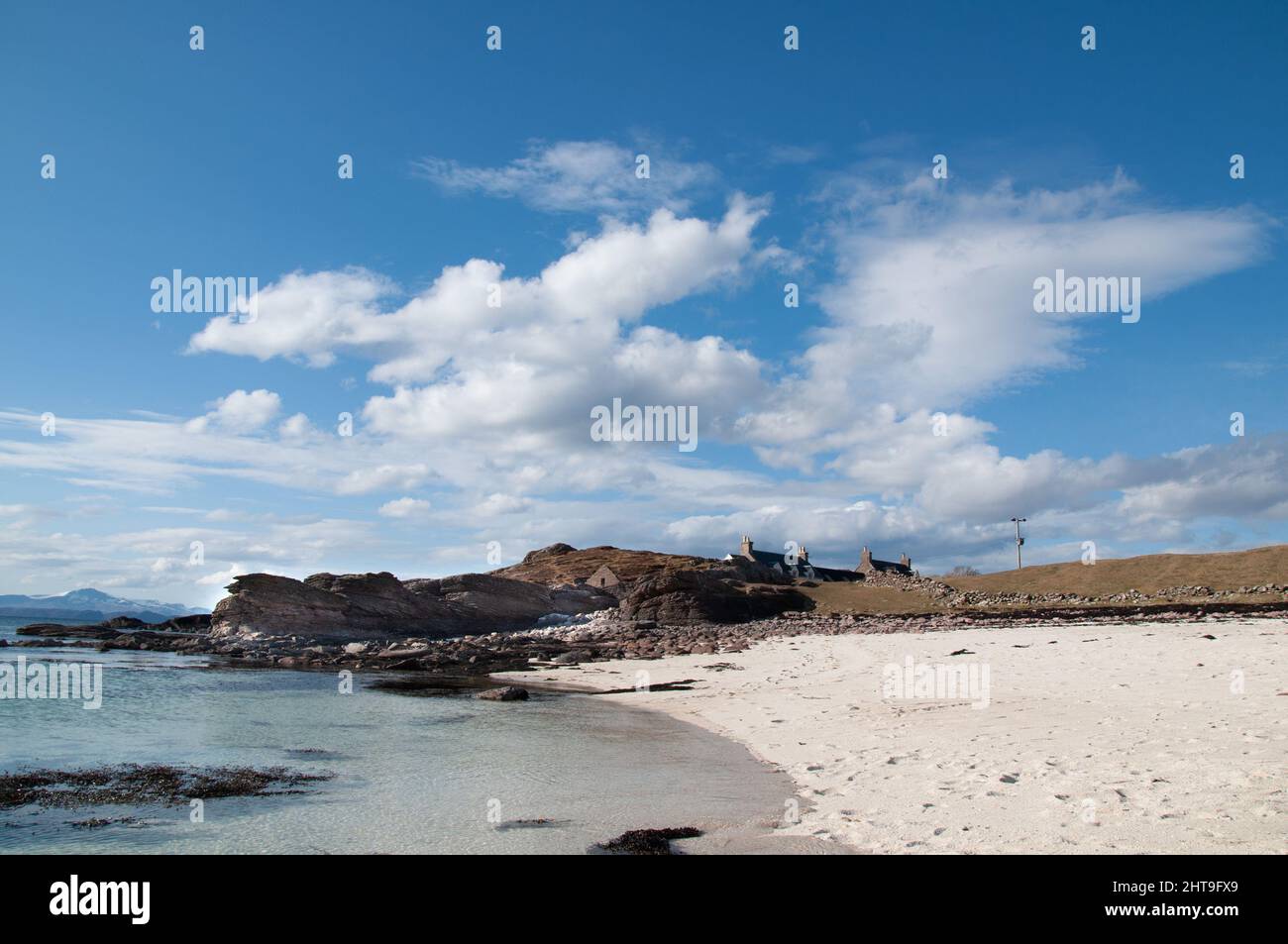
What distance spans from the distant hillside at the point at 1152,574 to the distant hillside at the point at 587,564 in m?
45.7

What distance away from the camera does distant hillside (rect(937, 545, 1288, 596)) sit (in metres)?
53.7

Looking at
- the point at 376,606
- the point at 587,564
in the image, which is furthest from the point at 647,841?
the point at 587,564

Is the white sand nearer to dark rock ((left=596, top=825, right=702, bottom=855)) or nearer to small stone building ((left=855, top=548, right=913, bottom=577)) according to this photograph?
dark rock ((left=596, top=825, right=702, bottom=855))

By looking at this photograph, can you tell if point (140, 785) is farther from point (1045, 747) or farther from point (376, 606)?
point (376, 606)

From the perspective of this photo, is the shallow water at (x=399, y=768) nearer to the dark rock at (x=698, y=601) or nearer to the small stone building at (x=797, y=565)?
the dark rock at (x=698, y=601)

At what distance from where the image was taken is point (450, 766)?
13484 mm

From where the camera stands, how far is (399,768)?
532 inches

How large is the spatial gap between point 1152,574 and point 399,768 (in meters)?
62.2
